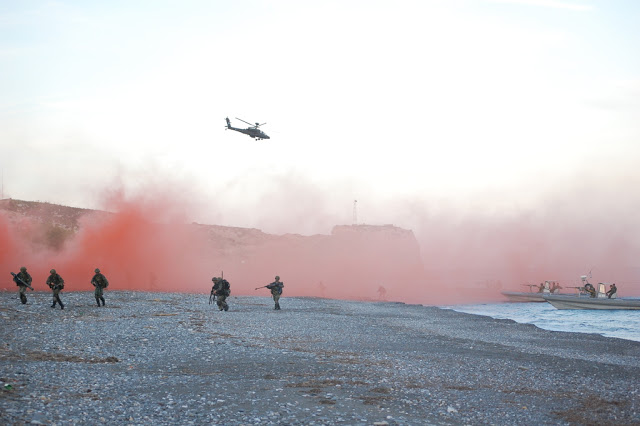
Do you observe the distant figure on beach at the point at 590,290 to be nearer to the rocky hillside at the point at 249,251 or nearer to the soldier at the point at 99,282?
the rocky hillside at the point at 249,251

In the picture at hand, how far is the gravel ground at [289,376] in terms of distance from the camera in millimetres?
12039

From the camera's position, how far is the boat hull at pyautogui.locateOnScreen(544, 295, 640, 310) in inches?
2410

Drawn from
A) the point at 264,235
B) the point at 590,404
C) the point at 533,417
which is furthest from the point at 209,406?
the point at 264,235

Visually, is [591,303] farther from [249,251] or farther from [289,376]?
[249,251]

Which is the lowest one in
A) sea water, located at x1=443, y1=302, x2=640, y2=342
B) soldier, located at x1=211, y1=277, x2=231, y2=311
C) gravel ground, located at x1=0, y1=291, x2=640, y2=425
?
sea water, located at x1=443, y1=302, x2=640, y2=342

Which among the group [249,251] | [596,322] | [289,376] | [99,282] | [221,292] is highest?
[249,251]

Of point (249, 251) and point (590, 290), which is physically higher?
point (249, 251)

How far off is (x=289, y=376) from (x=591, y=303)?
58033 mm

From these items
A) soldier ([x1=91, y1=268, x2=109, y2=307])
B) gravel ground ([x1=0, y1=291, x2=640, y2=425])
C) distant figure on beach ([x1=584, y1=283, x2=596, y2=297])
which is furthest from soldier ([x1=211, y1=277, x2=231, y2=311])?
distant figure on beach ([x1=584, y1=283, x2=596, y2=297])

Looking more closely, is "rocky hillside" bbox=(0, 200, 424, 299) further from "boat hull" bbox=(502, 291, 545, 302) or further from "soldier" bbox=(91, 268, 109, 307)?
"soldier" bbox=(91, 268, 109, 307)

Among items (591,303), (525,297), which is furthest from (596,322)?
(525,297)

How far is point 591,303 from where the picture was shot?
210 feet

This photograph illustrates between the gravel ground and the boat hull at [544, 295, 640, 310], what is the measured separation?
35.9 m

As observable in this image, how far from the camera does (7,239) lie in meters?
85.8
